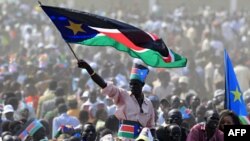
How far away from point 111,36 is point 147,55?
1.46 feet

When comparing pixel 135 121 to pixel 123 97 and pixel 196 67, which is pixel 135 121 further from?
pixel 196 67

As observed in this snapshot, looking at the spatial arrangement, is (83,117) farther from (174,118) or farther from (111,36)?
(111,36)

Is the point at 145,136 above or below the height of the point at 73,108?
below

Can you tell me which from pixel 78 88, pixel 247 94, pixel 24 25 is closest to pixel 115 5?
pixel 24 25

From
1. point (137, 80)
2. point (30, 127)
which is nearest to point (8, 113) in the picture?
point (30, 127)

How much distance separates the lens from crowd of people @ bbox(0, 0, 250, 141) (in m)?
9.97

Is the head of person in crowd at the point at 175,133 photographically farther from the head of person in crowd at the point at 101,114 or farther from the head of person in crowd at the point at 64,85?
the head of person in crowd at the point at 64,85

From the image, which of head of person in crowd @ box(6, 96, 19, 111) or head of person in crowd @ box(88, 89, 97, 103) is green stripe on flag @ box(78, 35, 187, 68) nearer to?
head of person in crowd @ box(6, 96, 19, 111)

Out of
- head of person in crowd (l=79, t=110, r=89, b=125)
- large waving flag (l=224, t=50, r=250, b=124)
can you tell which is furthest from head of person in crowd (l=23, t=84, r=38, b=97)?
large waving flag (l=224, t=50, r=250, b=124)

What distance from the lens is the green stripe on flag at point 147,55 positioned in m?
10.1

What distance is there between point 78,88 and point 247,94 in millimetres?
3667

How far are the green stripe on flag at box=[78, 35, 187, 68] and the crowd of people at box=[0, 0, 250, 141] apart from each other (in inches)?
12.6

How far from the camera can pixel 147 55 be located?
1008 cm

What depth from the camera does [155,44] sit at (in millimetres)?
10156
